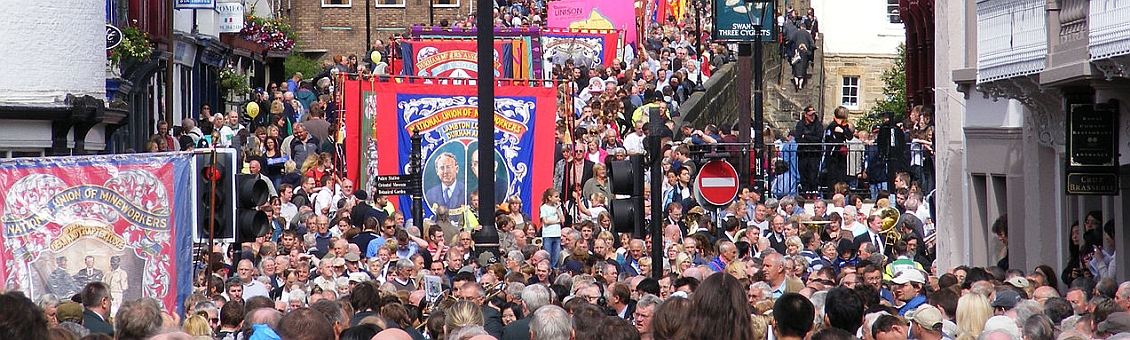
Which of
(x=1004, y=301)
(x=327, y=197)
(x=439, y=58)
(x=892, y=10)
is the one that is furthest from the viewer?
(x=892, y=10)

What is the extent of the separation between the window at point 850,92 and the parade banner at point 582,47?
14754mm

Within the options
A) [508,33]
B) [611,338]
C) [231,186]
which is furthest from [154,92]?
[611,338]

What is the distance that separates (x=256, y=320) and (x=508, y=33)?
27.9 metres

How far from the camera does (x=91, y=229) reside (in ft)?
52.5

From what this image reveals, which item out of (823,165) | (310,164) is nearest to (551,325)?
(310,164)

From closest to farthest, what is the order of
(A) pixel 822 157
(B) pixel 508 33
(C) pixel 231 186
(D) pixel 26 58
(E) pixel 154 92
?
1. (C) pixel 231 186
2. (D) pixel 26 58
3. (A) pixel 822 157
4. (E) pixel 154 92
5. (B) pixel 508 33

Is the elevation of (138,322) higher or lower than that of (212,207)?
lower

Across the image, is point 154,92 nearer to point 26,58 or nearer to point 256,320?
point 26,58

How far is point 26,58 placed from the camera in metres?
23.7

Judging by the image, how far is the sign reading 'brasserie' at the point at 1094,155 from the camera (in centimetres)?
1894

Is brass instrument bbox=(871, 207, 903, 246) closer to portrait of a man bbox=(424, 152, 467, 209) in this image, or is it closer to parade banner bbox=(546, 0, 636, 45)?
portrait of a man bbox=(424, 152, 467, 209)

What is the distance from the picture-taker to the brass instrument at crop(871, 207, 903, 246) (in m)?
22.5

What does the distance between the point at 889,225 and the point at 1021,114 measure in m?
1.80

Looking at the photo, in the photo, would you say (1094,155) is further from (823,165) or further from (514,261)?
(823,165)
